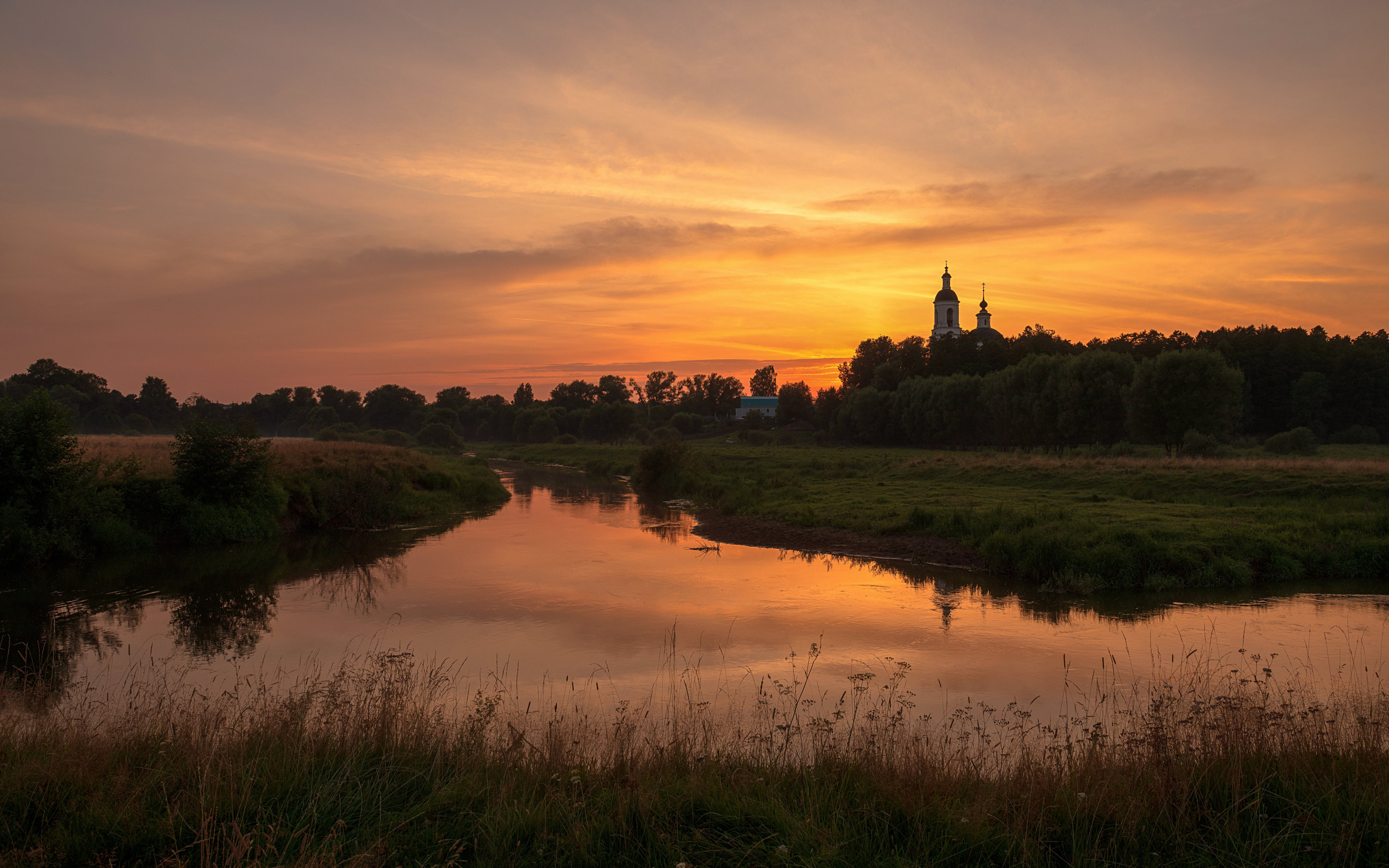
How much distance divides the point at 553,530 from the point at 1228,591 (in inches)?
801

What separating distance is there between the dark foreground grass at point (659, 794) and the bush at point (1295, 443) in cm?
5342

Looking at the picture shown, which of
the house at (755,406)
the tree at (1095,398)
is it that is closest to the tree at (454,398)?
the house at (755,406)

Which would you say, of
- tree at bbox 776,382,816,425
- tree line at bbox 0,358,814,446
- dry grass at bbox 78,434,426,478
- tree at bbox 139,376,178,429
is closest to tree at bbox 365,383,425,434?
tree line at bbox 0,358,814,446

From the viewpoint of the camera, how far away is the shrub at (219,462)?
24359mm

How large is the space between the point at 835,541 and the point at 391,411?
12634 cm

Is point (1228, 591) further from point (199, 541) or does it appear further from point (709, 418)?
point (709, 418)

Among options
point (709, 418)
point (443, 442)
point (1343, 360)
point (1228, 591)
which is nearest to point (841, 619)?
point (1228, 591)

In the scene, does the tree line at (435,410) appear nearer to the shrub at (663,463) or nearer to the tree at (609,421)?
the tree at (609,421)

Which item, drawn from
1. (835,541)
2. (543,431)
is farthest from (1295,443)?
(543,431)

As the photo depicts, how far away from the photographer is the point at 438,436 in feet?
310

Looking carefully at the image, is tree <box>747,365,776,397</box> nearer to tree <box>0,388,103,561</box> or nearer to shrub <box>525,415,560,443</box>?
shrub <box>525,415,560,443</box>

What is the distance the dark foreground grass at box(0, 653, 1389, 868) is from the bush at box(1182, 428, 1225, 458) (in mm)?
45449

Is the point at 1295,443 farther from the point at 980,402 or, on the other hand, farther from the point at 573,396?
the point at 573,396

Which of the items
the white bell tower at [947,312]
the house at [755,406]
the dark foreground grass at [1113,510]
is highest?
the white bell tower at [947,312]
